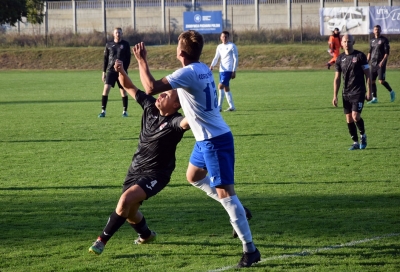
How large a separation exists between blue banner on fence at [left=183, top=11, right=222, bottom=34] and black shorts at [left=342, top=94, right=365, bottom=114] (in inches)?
1367

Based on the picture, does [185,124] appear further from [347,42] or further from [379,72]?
[379,72]

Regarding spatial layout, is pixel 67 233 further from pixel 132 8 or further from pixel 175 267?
pixel 132 8

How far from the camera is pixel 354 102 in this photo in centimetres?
1185

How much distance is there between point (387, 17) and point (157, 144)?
1548 inches

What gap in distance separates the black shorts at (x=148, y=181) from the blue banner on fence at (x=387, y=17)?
128 ft

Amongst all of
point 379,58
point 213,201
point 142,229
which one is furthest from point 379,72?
point 142,229

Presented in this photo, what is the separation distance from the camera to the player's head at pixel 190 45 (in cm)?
549

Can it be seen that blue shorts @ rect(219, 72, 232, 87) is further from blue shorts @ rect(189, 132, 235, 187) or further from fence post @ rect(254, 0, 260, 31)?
fence post @ rect(254, 0, 260, 31)

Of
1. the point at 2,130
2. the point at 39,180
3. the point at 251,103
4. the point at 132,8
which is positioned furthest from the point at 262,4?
the point at 39,180

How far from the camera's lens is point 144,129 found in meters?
6.16

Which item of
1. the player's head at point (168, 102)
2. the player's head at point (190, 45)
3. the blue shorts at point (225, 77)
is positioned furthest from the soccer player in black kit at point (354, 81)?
the player's head at point (190, 45)

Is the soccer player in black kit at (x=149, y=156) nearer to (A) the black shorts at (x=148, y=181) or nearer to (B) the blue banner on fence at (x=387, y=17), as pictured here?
(A) the black shorts at (x=148, y=181)

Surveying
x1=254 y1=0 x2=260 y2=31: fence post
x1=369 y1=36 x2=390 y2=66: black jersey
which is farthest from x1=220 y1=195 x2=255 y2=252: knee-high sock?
x1=254 y1=0 x2=260 y2=31: fence post

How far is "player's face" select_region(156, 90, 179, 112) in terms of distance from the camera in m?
5.89
